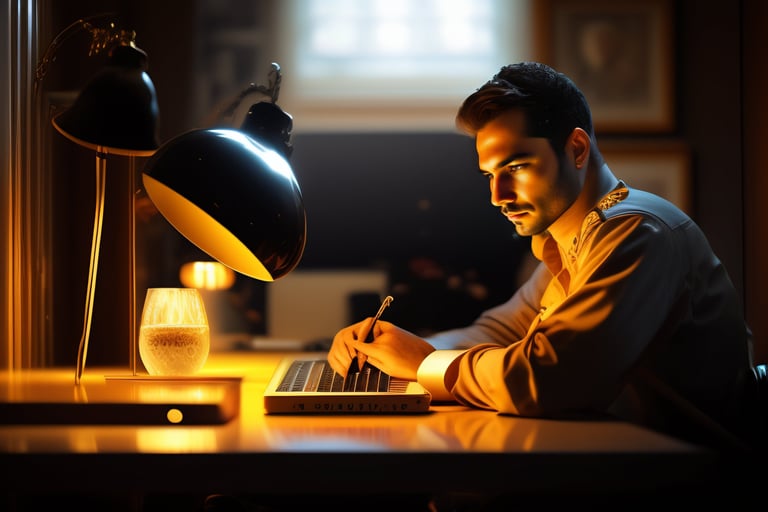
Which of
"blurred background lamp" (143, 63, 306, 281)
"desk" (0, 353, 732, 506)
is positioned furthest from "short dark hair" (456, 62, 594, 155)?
A: "desk" (0, 353, 732, 506)

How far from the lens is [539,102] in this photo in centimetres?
124

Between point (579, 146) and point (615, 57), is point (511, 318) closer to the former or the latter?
point (579, 146)

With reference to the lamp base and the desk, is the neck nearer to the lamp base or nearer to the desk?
the desk

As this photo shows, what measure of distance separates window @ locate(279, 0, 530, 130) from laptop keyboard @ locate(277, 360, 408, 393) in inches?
27.1

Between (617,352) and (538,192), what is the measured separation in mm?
349

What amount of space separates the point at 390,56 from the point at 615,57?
21.0 inches

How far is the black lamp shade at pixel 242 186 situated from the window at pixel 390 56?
2.31 ft

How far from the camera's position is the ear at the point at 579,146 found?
4.08ft

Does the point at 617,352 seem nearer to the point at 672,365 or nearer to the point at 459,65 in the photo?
the point at 672,365

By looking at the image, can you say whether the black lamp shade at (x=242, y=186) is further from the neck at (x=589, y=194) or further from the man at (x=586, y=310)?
the neck at (x=589, y=194)
